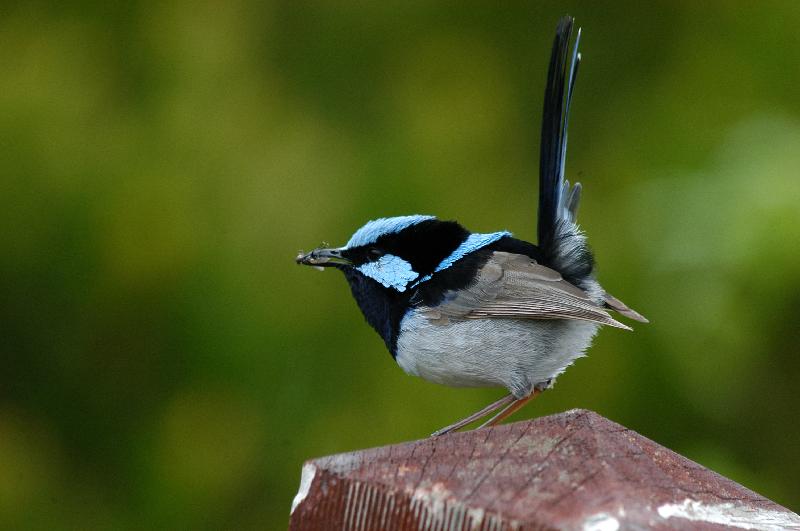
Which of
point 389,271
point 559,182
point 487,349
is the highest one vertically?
point 559,182

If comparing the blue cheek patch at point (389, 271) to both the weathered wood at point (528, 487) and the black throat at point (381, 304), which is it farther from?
the weathered wood at point (528, 487)

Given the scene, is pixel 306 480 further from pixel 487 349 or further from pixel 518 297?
pixel 518 297

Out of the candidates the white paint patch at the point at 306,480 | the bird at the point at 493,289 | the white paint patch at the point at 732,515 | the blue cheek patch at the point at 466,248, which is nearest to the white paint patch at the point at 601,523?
the white paint patch at the point at 732,515

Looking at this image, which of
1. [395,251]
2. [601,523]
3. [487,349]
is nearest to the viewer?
[601,523]

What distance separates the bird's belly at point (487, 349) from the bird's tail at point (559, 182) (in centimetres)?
24

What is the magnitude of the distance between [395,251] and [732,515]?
5.93 feet

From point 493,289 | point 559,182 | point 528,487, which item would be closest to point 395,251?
point 493,289

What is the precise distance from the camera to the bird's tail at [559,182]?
372 centimetres

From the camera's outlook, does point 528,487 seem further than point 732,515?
No

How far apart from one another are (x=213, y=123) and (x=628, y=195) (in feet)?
5.62

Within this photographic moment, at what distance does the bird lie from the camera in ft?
11.5

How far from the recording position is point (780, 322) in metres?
4.29

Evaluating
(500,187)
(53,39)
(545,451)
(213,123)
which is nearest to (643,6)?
(500,187)

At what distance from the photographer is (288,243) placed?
447cm
